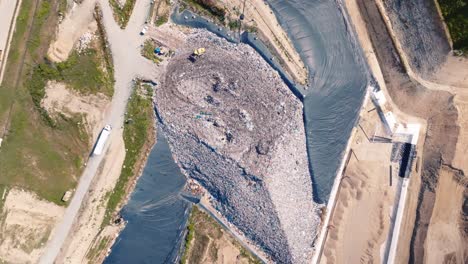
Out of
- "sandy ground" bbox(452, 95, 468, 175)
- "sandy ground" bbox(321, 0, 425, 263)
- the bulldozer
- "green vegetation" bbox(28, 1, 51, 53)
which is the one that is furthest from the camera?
"sandy ground" bbox(321, 0, 425, 263)

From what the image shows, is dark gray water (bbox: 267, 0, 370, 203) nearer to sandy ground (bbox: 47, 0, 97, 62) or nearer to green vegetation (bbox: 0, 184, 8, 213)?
sandy ground (bbox: 47, 0, 97, 62)

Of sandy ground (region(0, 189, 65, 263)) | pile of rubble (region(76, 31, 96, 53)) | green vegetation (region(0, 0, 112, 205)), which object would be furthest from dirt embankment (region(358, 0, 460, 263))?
sandy ground (region(0, 189, 65, 263))

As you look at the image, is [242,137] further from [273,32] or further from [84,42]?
[84,42]

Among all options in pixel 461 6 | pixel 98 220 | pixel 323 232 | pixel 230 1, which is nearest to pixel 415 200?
pixel 323 232

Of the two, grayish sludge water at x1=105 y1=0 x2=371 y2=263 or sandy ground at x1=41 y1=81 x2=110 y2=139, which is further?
grayish sludge water at x1=105 y1=0 x2=371 y2=263

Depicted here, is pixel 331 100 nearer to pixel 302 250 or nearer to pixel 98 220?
pixel 302 250

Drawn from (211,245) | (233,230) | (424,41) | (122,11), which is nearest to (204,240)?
(211,245)
